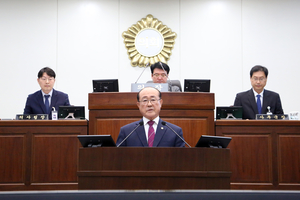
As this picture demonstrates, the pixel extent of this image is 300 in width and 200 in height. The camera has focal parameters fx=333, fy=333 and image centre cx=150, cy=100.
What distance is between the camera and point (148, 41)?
5.99 metres

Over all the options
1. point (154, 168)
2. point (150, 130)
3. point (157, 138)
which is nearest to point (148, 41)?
point (150, 130)

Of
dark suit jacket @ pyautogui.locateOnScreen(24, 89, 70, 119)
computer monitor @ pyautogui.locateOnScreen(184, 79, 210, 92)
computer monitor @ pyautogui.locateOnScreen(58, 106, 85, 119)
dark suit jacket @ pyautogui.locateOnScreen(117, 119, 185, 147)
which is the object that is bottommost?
dark suit jacket @ pyautogui.locateOnScreen(117, 119, 185, 147)

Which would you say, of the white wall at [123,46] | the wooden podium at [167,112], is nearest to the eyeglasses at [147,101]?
the wooden podium at [167,112]

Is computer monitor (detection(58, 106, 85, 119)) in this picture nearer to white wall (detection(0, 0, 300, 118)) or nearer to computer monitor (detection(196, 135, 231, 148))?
computer monitor (detection(196, 135, 231, 148))

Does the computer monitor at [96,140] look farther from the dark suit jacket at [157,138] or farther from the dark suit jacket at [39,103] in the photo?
the dark suit jacket at [39,103]

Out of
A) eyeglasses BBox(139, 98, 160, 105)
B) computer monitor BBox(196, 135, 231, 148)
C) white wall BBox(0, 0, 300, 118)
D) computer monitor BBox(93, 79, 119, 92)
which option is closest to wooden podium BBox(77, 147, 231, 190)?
computer monitor BBox(196, 135, 231, 148)

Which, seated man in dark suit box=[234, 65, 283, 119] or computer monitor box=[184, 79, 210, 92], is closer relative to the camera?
computer monitor box=[184, 79, 210, 92]

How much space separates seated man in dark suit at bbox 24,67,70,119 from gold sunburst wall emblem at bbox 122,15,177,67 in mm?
1936

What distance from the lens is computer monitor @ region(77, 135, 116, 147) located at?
221 centimetres

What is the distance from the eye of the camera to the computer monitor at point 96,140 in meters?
2.21

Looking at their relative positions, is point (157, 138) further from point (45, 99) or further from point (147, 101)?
point (45, 99)

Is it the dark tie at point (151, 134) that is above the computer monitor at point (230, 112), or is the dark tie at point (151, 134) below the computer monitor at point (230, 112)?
below

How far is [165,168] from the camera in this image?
2.13m

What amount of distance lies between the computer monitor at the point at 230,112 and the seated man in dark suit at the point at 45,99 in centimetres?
200
